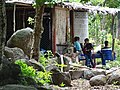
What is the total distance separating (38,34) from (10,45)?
102cm

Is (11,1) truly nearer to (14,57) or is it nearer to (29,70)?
(14,57)

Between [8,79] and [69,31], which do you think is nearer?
[8,79]

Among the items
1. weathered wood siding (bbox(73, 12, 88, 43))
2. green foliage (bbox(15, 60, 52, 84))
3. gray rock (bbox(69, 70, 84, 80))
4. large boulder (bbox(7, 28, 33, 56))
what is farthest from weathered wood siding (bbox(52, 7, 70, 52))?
green foliage (bbox(15, 60, 52, 84))

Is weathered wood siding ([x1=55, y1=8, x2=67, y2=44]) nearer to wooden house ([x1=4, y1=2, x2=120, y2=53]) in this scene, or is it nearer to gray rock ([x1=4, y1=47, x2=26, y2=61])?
wooden house ([x1=4, y1=2, x2=120, y2=53])

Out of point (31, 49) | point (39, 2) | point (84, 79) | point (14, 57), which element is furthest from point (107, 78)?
point (39, 2)

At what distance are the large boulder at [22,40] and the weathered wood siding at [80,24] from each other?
6.39 meters

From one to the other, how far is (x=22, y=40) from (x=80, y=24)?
7065 mm

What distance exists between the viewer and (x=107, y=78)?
10930 mm

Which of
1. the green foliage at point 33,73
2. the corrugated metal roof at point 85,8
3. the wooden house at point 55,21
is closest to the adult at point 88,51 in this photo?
the wooden house at point 55,21

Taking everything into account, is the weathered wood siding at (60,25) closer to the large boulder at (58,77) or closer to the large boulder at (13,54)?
the large boulder at (58,77)

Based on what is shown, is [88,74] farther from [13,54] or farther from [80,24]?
[80,24]

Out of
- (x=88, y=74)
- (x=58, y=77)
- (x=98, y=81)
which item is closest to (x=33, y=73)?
(x=58, y=77)

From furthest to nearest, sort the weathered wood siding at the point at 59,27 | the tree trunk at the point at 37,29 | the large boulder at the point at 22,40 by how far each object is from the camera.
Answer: the weathered wood siding at the point at 59,27, the large boulder at the point at 22,40, the tree trunk at the point at 37,29

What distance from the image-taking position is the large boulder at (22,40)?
10.4 meters
